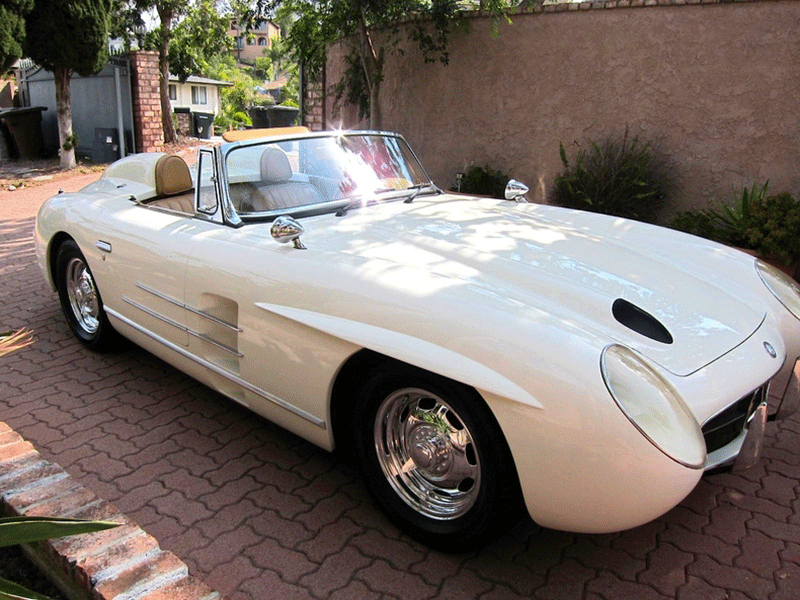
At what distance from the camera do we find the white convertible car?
1930mm

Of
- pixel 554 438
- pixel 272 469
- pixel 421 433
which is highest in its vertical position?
pixel 554 438

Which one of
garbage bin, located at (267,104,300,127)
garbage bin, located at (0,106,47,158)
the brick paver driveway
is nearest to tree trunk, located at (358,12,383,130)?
the brick paver driveway

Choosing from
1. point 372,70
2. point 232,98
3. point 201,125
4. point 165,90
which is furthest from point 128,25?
point 232,98

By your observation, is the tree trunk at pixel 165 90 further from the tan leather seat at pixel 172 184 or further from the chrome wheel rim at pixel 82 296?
the tan leather seat at pixel 172 184

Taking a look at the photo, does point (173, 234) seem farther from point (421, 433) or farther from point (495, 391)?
point (495, 391)

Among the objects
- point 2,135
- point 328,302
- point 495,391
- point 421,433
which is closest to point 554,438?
point 495,391

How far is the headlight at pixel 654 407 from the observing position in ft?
6.12

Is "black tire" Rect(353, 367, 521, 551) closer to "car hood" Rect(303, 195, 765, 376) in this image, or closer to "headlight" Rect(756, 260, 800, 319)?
"car hood" Rect(303, 195, 765, 376)

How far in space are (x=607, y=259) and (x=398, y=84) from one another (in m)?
7.28

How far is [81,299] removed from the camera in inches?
168

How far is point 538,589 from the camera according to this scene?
7.41 ft

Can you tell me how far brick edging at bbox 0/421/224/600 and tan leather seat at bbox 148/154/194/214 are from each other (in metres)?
1.87

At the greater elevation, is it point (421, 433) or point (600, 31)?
point (600, 31)

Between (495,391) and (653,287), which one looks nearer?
→ (495,391)
